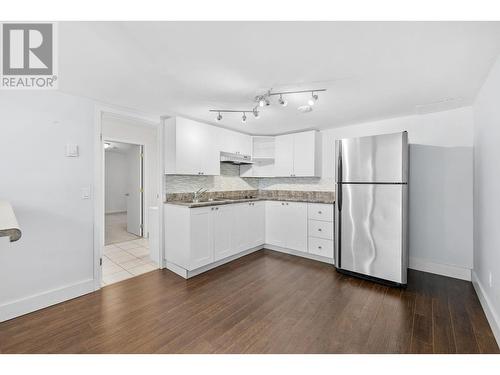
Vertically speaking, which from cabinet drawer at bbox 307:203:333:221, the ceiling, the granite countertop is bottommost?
cabinet drawer at bbox 307:203:333:221

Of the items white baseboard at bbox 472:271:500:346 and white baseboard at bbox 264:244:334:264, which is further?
white baseboard at bbox 264:244:334:264

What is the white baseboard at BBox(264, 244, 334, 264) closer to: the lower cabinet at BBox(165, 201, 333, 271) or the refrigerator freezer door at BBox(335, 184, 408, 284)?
the lower cabinet at BBox(165, 201, 333, 271)

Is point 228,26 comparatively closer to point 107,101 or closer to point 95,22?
point 95,22

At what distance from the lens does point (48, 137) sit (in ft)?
7.82

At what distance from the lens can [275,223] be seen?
13.9 ft

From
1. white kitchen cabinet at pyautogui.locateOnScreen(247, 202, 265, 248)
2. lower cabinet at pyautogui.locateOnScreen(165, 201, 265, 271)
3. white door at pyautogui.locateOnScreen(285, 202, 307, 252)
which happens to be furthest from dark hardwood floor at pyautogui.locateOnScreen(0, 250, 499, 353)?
white kitchen cabinet at pyautogui.locateOnScreen(247, 202, 265, 248)

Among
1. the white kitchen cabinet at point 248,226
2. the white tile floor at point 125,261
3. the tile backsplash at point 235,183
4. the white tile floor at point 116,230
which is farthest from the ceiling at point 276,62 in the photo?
the white tile floor at point 116,230

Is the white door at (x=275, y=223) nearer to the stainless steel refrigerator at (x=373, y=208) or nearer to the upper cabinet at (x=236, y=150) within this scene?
the upper cabinet at (x=236, y=150)

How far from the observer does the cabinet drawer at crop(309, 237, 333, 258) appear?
11.9 feet

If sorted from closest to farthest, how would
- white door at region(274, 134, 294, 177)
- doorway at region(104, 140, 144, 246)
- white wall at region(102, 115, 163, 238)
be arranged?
white door at region(274, 134, 294, 177), white wall at region(102, 115, 163, 238), doorway at region(104, 140, 144, 246)

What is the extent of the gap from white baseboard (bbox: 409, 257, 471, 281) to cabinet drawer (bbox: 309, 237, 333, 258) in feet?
3.85

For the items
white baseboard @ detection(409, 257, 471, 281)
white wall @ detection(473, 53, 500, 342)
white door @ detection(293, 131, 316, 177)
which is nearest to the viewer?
white wall @ detection(473, 53, 500, 342)

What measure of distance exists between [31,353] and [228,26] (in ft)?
8.92

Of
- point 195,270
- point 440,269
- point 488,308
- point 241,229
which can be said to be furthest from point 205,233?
point 440,269
